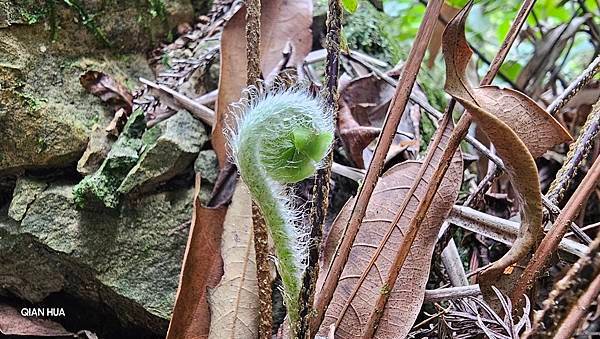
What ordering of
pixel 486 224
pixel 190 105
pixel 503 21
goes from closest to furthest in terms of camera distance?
pixel 486 224 → pixel 190 105 → pixel 503 21

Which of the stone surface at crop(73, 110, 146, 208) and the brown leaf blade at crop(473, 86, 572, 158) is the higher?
the stone surface at crop(73, 110, 146, 208)

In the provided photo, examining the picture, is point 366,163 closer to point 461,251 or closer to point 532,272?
point 461,251

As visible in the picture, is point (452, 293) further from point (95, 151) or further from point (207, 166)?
point (95, 151)

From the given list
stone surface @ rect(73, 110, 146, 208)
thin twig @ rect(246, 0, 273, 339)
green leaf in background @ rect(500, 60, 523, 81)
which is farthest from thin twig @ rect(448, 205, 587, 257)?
green leaf in background @ rect(500, 60, 523, 81)

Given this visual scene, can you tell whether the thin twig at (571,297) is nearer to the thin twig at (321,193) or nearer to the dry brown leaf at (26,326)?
the thin twig at (321,193)

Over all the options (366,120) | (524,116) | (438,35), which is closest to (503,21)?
(438,35)

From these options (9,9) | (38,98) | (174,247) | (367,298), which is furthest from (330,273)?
(9,9)

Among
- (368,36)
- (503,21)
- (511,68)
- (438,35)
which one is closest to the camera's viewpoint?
(368,36)

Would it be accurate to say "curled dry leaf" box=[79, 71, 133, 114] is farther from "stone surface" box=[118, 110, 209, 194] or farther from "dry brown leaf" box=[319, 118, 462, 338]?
"dry brown leaf" box=[319, 118, 462, 338]
